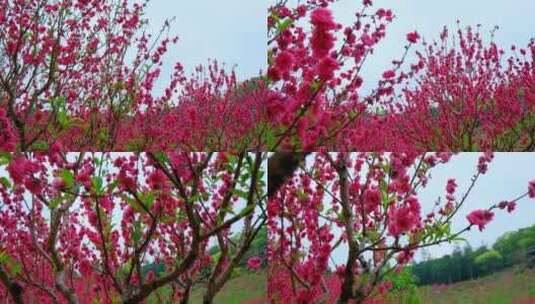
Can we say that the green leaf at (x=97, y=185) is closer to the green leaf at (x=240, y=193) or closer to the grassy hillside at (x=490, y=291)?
the green leaf at (x=240, y=193)

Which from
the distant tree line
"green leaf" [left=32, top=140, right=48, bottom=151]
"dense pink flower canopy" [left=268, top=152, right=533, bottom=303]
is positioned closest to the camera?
"dense pink flower canopy" [left=268, top=152, right=533, bottom=303]

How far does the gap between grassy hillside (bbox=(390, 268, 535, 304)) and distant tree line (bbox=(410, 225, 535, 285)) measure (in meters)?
0.04

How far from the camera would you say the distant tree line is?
3180 mm

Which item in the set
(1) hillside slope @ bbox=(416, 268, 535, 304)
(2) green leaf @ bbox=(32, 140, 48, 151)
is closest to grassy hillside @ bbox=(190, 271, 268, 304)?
(1) hillside slope @ bbox=(416, 268, 535, 304)

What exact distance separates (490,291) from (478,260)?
A: 0.19 m

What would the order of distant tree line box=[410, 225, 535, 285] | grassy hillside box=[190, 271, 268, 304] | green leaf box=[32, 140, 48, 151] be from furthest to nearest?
distant tree line box=[410, 225, 535, 285], green leaf box=[32, 140, 48, 151], grassy hillside box=[190, 271, 268, 304]

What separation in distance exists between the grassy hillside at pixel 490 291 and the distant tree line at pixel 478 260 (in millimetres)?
37

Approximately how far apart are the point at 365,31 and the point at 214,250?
4.61ft

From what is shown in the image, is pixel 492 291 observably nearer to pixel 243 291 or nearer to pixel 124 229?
pixel 243 291

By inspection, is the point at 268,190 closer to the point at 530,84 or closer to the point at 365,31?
the point at 365,31

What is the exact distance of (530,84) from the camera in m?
4.48

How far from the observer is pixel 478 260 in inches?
129

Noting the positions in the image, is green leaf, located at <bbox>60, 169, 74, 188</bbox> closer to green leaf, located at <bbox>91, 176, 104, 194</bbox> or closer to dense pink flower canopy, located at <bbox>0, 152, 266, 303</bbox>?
green leaf, located at <bbox>91, 176, 104, 194</bbox>

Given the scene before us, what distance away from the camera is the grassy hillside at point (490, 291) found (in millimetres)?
3199
